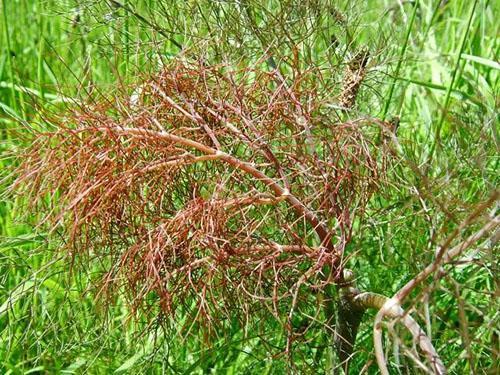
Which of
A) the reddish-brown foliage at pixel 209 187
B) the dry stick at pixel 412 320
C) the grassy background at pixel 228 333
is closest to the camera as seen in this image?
the dry stick at pixel 412 320

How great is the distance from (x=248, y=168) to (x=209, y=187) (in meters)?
0.16

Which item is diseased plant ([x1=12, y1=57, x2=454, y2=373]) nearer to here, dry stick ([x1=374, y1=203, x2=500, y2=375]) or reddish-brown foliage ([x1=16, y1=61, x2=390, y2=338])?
reddish-brown foliage ([x1=16, y1=61, x2=390, y2=338])

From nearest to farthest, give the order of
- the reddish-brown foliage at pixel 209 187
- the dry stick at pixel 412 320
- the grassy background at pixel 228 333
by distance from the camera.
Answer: the dry stick at pixel 412 320 < the reddish-brown foliage at pixel 209 187 < the grassy background at pixel 228 333

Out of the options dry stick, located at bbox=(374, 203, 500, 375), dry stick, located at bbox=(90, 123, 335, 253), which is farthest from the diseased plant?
dry stick, located at bbox=(374, 203, 500, 375)

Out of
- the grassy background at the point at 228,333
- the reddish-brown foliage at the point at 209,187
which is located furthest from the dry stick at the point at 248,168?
the grassy background at the point at 228,333

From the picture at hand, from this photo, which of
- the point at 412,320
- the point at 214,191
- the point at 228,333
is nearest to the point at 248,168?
the point at 214,191

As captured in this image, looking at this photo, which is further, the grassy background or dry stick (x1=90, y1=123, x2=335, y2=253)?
the grassy background

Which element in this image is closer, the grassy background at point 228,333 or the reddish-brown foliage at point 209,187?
the reddish-brown foliage at point 209,187

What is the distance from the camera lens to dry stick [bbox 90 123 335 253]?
5.78 feet

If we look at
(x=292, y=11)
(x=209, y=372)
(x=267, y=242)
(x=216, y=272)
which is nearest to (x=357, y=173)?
(x=267, y=242)

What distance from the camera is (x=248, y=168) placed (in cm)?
177

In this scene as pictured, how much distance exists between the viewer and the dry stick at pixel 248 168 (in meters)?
1.76

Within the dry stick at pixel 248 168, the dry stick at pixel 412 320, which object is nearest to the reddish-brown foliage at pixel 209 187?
the dry stick at pixel 248 168

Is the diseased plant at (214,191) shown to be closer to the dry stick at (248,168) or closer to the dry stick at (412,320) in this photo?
the dry stick at (248,168)
